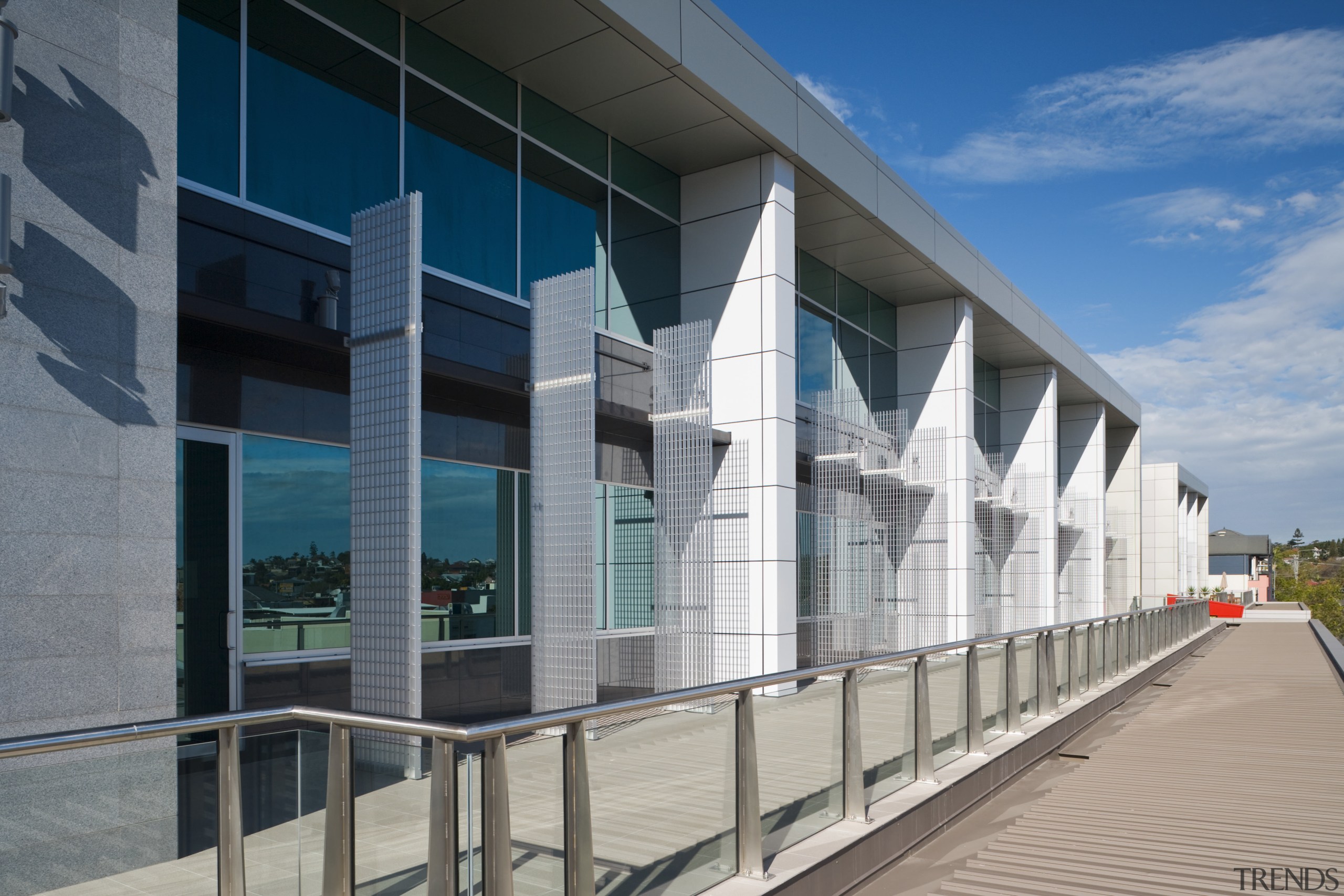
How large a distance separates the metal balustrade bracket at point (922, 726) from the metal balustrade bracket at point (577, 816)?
4.00 meters

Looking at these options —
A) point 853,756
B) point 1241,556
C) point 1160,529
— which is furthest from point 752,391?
point 1241,556

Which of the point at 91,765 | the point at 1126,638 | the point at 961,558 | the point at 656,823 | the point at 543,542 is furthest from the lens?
the point at 961,558

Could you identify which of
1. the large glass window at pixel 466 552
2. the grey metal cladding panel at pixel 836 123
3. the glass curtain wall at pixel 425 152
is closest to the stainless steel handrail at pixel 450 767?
the glass curtain wall at pixel 425 152

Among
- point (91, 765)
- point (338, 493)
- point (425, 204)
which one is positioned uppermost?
point (425, 204)

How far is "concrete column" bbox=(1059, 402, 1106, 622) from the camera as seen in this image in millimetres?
30453

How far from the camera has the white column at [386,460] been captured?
7.87 m

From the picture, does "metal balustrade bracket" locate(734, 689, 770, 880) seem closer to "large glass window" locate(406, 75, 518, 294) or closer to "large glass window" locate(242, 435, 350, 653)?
"large glass window" locate(242, 435, 350, 653)

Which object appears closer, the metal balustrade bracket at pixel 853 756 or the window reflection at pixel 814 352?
the metal balustrade bracket at pixel 853 756

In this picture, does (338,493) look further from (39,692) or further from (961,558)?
(961,558)

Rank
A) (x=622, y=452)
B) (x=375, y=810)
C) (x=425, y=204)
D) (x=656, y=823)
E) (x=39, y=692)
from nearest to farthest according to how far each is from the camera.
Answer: (x=375, y=810) < (x=656, y=823) < (x=39, y=692) < (x=425, y=204) < (x=622, y=452)

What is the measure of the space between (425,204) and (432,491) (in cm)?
329

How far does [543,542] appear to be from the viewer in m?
9.90

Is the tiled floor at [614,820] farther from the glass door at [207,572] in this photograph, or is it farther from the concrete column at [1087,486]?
the concrete column at [1087,486]

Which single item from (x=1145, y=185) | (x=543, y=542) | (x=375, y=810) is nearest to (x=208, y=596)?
(x=543, y=542)
